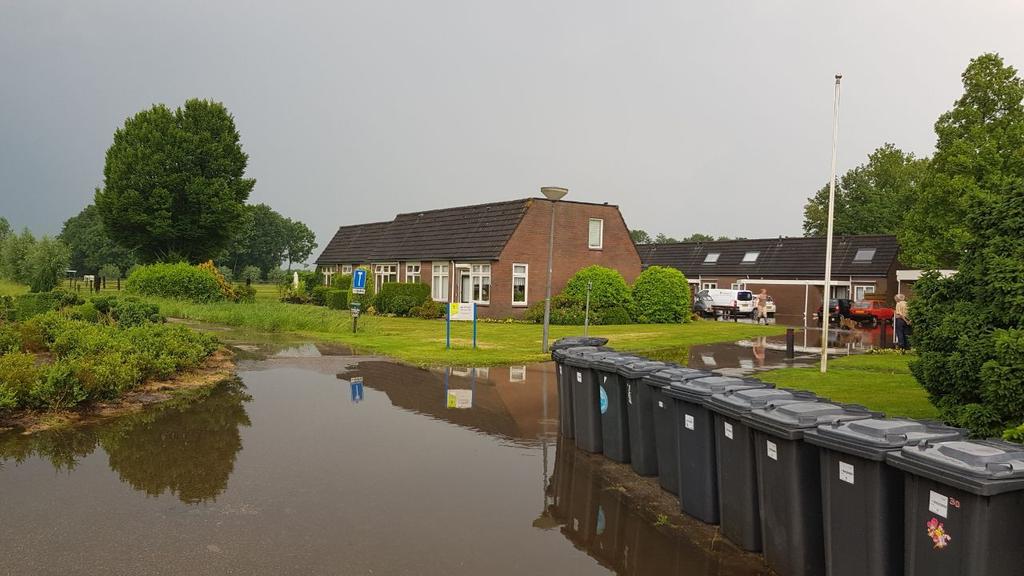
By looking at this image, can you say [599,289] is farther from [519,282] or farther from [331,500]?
[331,500]

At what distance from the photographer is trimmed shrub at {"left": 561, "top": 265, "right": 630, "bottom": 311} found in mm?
32062

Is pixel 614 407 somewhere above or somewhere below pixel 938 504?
below

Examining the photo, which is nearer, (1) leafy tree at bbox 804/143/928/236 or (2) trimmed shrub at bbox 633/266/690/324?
(2) trimmed shrub at bbox 633/266/690/324

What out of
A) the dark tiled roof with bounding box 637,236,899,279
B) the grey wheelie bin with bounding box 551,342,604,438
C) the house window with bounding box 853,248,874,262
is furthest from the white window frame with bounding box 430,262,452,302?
the house window with bounding box 853,248,874,262

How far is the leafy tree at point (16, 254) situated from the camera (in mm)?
49344

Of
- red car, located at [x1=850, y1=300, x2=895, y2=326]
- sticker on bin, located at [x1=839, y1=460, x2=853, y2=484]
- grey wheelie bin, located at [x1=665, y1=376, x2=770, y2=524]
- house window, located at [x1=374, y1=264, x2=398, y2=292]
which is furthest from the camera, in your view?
house window, located at [x1=374, y1=264, x2=398, y2=292]

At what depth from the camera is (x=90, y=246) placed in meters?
101

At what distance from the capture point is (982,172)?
103 feet

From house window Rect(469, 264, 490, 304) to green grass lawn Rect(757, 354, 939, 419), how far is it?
57.9 ft

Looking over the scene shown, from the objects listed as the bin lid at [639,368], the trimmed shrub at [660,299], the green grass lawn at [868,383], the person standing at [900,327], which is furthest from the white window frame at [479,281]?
the bin lid at [639,368]

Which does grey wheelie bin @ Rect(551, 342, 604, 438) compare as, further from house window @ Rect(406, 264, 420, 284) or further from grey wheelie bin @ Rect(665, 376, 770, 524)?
house window @ Rect(406, 264, 420, 284)

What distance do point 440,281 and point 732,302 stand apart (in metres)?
17.9

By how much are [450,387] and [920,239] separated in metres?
30.3

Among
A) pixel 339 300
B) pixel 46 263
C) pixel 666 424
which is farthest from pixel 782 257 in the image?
pixel 46 263
